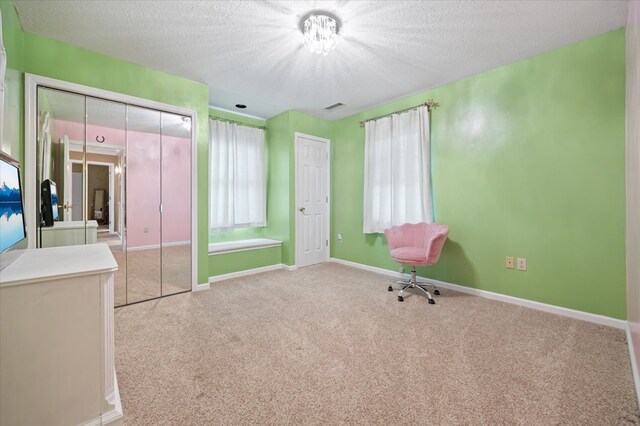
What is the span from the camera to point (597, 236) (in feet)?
7.73

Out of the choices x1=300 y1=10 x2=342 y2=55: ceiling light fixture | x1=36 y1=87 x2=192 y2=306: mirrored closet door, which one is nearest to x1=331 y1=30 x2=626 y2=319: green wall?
x1=300 y1=10 x2=342 y2=55: ceiling light fixture

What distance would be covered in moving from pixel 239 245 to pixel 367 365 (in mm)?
2694

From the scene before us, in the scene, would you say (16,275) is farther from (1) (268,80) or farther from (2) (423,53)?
(2) (423,53)

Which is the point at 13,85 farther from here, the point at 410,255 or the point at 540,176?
the point at 540,176

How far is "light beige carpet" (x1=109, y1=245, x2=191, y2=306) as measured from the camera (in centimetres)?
279

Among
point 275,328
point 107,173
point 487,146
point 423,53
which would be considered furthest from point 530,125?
point 107,173

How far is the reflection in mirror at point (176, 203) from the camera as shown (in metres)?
3.01

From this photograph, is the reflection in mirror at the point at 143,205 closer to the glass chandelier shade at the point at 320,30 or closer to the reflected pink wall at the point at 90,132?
the reflected pink wall at the point at 90,132

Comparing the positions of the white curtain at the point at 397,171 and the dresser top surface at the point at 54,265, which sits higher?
the white curtain at the point at 397,171

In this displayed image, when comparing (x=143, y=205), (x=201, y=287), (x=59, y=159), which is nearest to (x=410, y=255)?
(x=201, y=287)

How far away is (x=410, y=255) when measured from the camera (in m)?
2.98

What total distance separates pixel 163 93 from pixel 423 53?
9.11ft

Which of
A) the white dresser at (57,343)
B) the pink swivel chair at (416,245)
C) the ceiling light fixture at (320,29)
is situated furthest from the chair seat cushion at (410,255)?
the white dresser at (57,343)

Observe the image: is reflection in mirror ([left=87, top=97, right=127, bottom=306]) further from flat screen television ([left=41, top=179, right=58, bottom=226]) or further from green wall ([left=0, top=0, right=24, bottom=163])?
green wall ([left=0, top=0, right=24, bottom=163])
